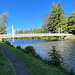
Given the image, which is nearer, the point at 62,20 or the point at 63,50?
the point at 63,50

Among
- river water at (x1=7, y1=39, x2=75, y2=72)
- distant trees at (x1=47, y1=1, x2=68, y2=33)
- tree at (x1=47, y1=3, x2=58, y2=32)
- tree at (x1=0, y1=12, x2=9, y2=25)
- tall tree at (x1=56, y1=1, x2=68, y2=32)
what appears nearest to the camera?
river water at (x1=7, y1=39, x2=75, y2=72)

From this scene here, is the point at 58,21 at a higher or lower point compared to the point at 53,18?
lower

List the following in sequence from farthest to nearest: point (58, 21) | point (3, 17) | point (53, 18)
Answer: point (53, 18) < point (58, 21) < point (3, 17)

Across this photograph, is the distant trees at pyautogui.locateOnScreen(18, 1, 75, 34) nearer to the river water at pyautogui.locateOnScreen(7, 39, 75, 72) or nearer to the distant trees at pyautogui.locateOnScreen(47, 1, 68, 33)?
the distant trees at pyautogui.locateOnScreen(47, 1, 68, 33)

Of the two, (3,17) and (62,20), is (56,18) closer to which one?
(62,20)

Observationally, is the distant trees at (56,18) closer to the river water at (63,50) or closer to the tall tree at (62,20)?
the tall tree at (62,20)

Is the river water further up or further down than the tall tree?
further down

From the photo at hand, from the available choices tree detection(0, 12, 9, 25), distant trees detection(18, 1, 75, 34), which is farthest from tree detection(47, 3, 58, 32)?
tree detection(0, 12, 9, 25)

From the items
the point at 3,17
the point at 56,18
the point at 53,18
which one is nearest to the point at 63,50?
the point at 3,17

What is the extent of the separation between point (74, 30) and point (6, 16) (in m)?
45.0

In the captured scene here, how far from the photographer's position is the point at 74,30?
63469 mm

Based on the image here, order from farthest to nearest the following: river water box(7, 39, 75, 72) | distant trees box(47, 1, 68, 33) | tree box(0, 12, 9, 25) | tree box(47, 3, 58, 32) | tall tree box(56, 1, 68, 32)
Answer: tree box(47, 3, 58, 32), distant trees box(47, 1, 68, 33), tall tree box(56, 1, 68, 32), tree box(0, 12, 9, 25), river water box(7, 39, 75, 72)

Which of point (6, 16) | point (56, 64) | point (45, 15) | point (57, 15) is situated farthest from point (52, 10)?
point (56, 64)

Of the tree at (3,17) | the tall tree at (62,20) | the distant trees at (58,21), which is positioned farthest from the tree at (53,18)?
the tree at (3,17)
